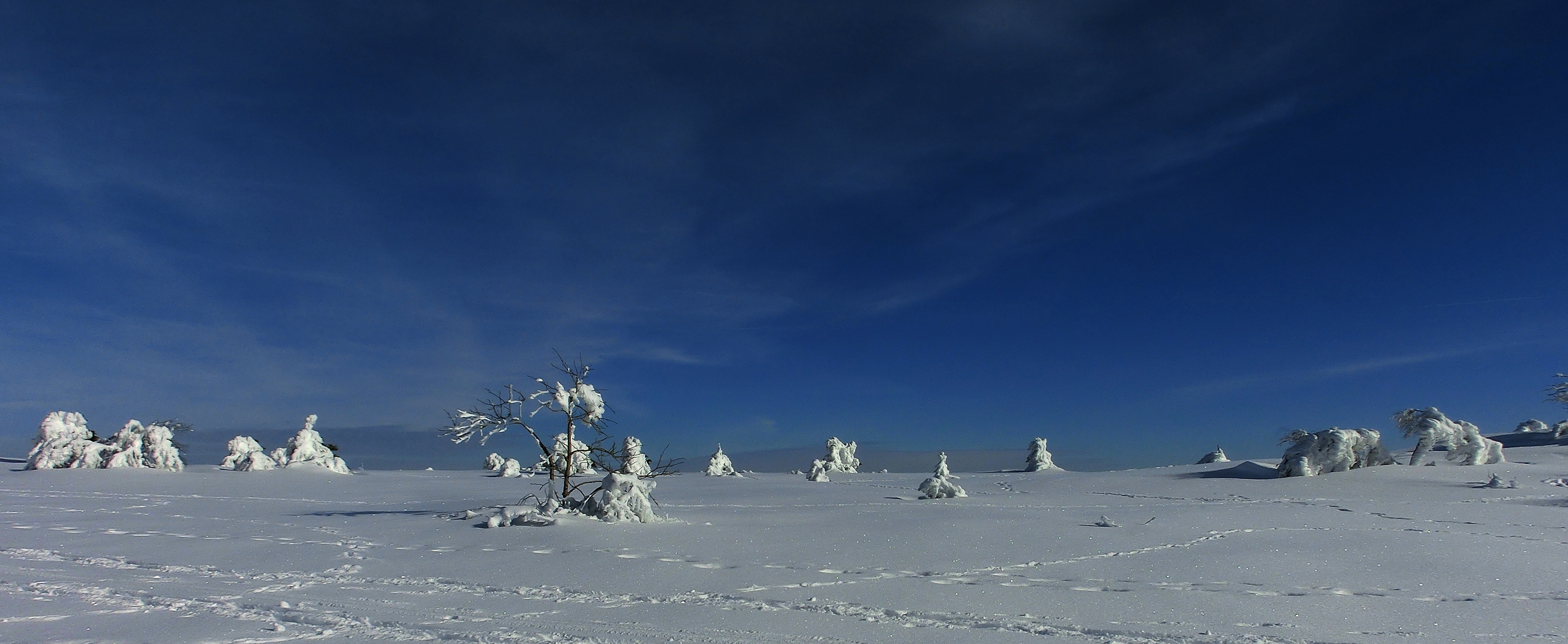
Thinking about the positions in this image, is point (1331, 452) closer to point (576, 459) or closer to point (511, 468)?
point (576, 459)

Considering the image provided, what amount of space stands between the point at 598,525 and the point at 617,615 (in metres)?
5.61

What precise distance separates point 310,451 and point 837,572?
33.6 meters

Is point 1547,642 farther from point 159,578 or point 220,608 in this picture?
point 159,578

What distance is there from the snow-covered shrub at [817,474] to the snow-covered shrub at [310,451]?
21086 mm

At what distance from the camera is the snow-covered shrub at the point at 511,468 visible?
3462 centimetres

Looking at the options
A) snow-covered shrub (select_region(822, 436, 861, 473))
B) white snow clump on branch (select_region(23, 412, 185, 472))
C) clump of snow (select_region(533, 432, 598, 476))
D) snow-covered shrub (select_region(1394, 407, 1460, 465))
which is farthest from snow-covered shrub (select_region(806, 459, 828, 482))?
white snow clump on branch (select_region(23, 412, 185, 472))

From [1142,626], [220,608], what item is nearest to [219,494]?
[220,608]

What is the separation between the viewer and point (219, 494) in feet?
63.1

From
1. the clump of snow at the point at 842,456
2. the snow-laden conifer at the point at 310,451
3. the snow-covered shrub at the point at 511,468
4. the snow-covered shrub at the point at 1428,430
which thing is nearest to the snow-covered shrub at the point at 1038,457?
the clump of snow at the point at 842,456

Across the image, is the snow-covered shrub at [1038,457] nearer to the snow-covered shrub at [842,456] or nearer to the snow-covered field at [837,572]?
the snow-covered shrub at [842,456]

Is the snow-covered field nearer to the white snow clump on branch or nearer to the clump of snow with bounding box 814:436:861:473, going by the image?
the white snow clump on branch

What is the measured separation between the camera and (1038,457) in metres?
35.3

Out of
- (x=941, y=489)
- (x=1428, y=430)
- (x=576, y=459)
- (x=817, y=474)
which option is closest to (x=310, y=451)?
(x=817, y=474)

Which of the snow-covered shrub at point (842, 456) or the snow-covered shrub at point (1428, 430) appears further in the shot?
the snow-covered shrub at point (842, 456)
